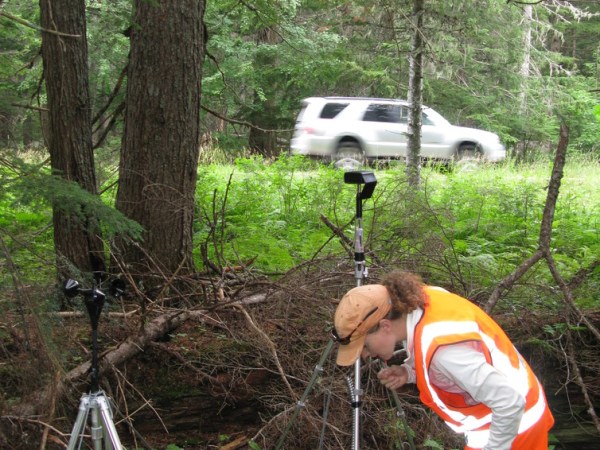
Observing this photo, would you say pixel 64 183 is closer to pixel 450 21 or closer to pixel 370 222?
pixel 370 222

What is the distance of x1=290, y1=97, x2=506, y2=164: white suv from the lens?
44.9ft

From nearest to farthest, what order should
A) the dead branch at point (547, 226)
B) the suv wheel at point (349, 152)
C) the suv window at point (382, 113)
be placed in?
the dead branch at point (547, 226), the suv wheel at point (349, 152), the suv window at point (382, 113)

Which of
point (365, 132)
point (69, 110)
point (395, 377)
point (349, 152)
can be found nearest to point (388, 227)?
point (395, 377)

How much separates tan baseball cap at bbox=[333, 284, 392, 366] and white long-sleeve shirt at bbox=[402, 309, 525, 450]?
1.03 feet

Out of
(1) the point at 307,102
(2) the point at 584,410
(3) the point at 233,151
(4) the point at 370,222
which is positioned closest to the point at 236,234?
(4) the point at 370,222

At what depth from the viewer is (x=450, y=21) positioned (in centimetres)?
793

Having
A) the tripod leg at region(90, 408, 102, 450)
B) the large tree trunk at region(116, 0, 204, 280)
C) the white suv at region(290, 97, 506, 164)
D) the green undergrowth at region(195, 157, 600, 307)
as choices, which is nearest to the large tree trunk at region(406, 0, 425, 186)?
the green undergrowth at region(195, 157, 600, 307)

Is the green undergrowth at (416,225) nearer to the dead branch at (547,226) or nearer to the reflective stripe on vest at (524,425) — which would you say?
the dead branch at (547,226)

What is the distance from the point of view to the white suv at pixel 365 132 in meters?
13.7

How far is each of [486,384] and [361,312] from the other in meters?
0.56

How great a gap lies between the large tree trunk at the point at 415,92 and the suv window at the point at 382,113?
20.0ft

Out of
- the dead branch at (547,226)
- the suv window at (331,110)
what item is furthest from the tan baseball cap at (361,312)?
the suv window at (331,110)

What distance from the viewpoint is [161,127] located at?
5020mm

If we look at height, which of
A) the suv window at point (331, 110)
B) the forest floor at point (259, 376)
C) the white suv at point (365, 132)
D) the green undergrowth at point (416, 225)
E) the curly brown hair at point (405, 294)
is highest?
the suv window at point (331, 110)
